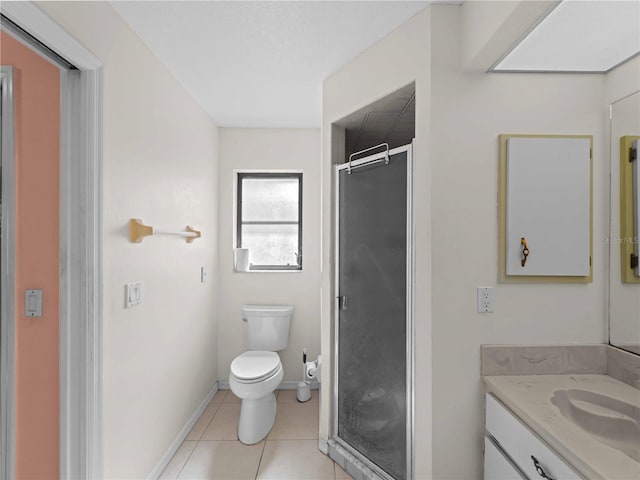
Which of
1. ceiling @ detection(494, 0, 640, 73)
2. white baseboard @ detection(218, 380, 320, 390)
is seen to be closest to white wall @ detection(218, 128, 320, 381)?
white baseboard @ detection(218, 380, 320, 390)

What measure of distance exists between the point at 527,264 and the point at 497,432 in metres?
0.70

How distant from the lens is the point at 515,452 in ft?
3.95

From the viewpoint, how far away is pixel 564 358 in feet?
4.78

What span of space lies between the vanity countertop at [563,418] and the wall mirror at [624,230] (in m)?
0.21

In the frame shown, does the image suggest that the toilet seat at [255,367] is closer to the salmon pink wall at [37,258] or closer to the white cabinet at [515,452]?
the salmon pink wall at [37,258]

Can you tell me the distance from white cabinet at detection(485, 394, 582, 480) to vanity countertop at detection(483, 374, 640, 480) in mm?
27

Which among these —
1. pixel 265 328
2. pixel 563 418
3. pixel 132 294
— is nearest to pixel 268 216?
pixel 265 328

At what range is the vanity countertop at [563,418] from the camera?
33.8 inches

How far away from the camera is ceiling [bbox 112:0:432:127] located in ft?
4.90

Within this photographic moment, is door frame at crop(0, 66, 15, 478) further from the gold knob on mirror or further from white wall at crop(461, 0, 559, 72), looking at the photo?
the gold knob on mirror

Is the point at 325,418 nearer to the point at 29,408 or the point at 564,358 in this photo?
the point at 564,358

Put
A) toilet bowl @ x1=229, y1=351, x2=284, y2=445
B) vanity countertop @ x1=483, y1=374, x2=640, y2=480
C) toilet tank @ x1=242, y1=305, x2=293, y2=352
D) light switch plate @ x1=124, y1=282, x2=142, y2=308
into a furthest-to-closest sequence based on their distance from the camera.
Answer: toilet tank @ x1=242, y1=305, x2=293, y2=352, toilet bowl @ x1=229, y1=351, x2=284, y2=445, light switch plate @ x1=124, y1=282, x2=142, y2=308, vanity countertop @ x1=483, y1=374, x2=640, y2=480

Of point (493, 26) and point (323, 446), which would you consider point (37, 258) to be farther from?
point (493, 26)

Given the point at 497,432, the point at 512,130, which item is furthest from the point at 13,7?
the point at 497,432
